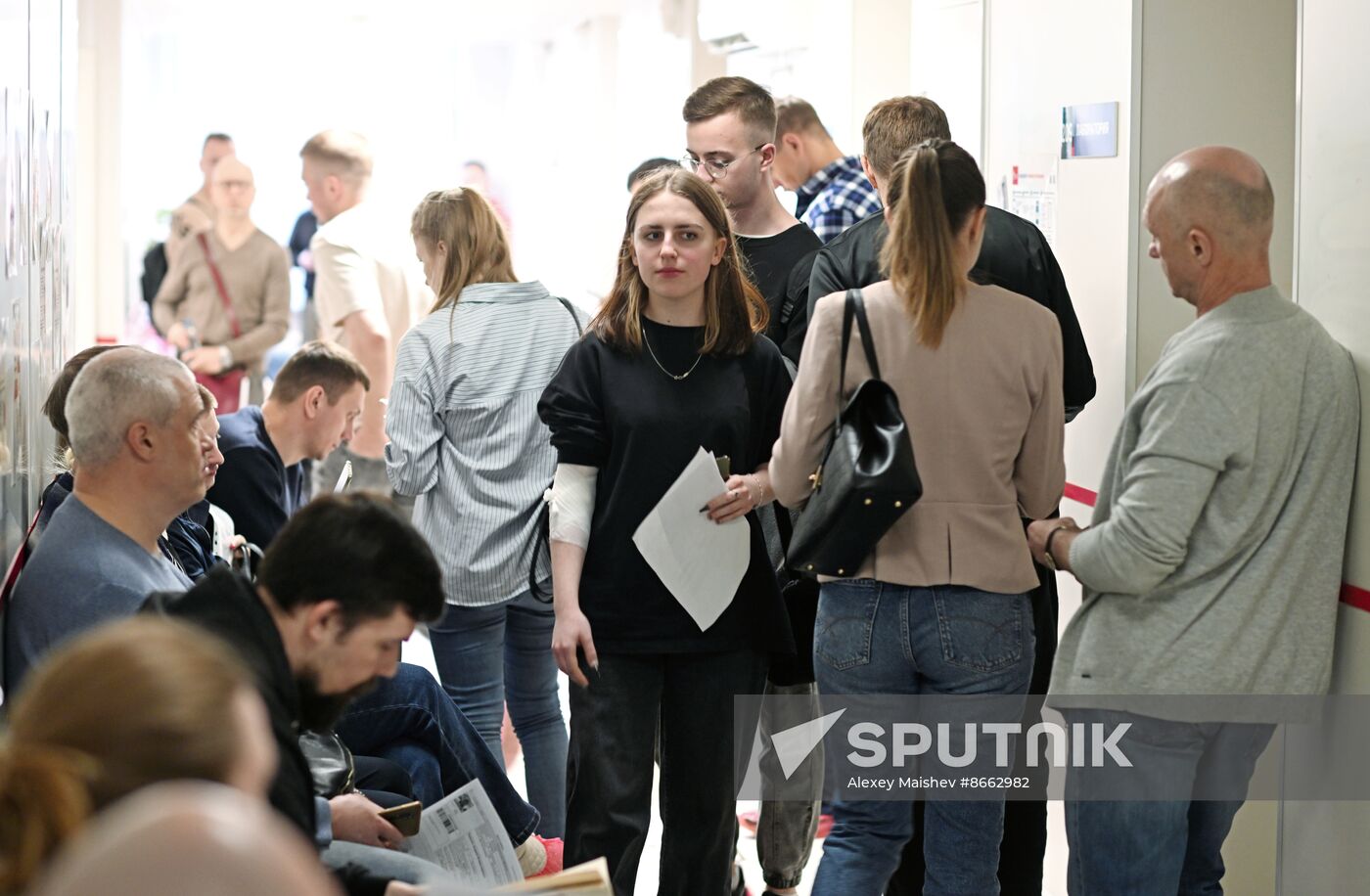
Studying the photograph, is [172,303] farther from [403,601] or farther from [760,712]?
[403,601]

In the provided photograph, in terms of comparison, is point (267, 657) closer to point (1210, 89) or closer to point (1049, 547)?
point (1049, 547)

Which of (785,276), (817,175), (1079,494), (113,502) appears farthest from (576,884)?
(817,175)

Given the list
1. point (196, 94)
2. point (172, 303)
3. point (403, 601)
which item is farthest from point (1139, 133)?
point (196, 94)

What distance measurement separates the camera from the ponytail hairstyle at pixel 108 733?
1.12 metres

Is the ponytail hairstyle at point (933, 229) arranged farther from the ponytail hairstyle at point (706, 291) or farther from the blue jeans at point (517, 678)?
Answer: the blue jeans at point (517, 678)

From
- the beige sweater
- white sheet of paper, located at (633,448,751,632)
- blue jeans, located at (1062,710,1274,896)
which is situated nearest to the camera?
blue jeans, located at (1062,710,1274,896)

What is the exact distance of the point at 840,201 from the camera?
186 inches

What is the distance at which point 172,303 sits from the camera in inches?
329

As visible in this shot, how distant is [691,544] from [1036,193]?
1922 mm

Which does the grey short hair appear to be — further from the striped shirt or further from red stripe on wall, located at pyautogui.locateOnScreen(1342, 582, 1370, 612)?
red stripe on wall, located at pyautogui.locateOnScreen(1342, 582, 1370, 612)

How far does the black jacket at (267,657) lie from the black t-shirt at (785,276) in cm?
152

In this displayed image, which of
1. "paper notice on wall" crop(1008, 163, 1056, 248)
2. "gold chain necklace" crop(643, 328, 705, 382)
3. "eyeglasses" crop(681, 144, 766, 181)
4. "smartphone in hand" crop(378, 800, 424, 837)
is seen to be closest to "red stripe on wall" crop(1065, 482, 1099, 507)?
"paper notice on wall" crop(1008, 163, 1056, 248)

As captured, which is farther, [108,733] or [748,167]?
[748,167]

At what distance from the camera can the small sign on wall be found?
3678mm
